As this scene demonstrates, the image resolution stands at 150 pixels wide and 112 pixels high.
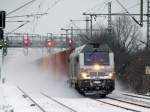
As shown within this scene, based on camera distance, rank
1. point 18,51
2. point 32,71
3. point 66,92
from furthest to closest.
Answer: point 18,51
point 32,71
point 66,92

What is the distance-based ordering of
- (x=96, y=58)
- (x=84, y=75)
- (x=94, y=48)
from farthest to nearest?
(x=94, y=48)
(x=96, y=58)
(x=84, y=75)

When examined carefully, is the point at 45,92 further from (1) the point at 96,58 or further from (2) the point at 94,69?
(2) the point at 94,69

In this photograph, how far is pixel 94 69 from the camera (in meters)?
32.3

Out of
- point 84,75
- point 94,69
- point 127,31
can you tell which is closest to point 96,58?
point 94,69

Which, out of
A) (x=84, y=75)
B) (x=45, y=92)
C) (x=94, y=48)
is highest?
(x=94, y=48)

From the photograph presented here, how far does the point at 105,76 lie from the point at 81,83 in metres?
Answer: 1.51

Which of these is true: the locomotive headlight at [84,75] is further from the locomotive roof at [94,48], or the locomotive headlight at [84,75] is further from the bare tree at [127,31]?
the bare tree at [127,31]

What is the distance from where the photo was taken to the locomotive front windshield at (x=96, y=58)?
32659mm

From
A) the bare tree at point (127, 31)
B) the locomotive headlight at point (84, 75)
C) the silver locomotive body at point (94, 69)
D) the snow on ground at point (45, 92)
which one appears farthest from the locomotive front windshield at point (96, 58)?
the bare tree at point (127, 31)

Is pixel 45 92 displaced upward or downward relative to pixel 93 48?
downward

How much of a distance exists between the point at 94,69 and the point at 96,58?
2.94 feet

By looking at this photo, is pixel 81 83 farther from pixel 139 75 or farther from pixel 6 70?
pixel 6 70

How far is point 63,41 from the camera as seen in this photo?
335 feet

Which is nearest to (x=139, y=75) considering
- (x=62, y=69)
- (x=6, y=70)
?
(x=62, y=69)
